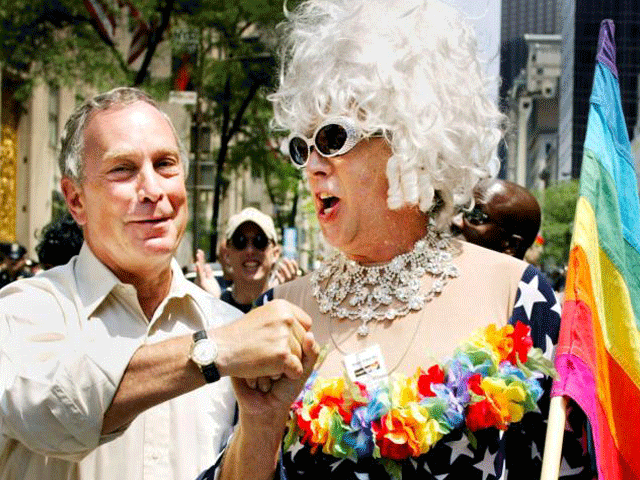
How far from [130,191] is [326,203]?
0.50 metres

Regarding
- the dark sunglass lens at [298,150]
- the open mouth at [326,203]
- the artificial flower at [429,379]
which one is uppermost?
the dark sunglass lens at [298,150]

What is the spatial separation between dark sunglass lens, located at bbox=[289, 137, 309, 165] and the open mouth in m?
0.11

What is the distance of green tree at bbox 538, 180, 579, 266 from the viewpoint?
76.8m

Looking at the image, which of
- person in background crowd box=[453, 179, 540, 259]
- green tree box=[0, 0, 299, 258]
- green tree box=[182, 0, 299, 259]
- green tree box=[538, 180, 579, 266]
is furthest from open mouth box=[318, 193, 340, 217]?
green tree box=[538, 180, 579, 266]

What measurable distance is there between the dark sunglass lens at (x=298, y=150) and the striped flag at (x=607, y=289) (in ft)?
2.28

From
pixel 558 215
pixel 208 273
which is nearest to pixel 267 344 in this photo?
pixel 208 273

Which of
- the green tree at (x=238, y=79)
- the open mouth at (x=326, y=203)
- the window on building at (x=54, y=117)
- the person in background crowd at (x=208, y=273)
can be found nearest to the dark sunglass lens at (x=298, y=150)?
the open mouth at (x=326, y=203)

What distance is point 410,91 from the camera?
2.58m

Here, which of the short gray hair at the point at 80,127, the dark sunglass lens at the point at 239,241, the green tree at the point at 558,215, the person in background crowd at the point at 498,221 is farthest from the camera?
the green tree at the point at 558,215

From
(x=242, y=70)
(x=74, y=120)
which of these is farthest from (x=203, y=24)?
(x=74, y=120)

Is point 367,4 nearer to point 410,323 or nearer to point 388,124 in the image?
point 388,124

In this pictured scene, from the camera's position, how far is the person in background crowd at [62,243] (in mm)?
4902

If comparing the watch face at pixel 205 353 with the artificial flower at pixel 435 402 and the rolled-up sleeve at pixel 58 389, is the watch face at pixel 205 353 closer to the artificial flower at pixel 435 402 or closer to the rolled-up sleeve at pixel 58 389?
the rolled-up sleeve at pixel 58 389

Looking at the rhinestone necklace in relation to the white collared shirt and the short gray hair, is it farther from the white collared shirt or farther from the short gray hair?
the short gray hair
